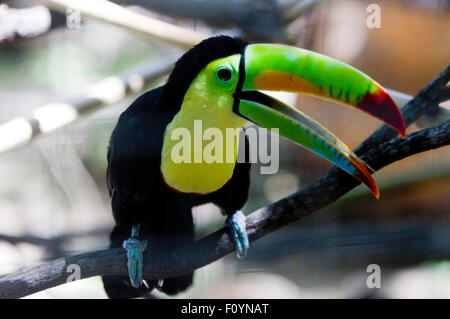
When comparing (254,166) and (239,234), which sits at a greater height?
(254,166)

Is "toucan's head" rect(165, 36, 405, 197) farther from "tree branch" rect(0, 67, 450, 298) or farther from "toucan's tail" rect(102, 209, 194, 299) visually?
"toucan's tail" rect(102, 209, 194, 299)

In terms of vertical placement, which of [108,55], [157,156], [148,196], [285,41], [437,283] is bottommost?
[437,283]

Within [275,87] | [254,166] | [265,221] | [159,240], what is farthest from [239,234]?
[254,166]

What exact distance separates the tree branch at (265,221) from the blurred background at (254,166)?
9.5 inches

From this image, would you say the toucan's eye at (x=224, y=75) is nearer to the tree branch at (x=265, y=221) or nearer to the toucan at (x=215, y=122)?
the toucan at (x=215, y=122)

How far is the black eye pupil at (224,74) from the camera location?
4.58 feet

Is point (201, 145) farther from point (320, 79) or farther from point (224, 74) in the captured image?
point (320, 79)

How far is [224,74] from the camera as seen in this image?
1397 mm

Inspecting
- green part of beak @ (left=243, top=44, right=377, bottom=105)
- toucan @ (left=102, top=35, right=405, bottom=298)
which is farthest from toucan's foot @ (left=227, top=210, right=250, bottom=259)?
green part of beak @ (left=243, top=44, right=377, bottom=105)

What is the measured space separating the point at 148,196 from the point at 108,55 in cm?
111

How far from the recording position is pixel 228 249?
148 centimetres

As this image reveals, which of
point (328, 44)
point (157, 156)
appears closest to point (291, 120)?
point (157, 156)

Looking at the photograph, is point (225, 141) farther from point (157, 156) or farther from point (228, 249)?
point (228, 249)

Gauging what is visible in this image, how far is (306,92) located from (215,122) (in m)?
0.27
